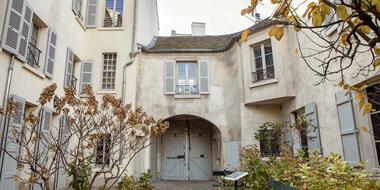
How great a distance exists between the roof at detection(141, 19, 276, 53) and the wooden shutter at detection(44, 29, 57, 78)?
426 centimetres

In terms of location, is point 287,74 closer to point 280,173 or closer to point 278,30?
point 280,173

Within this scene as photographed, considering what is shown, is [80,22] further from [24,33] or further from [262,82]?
[262,82]

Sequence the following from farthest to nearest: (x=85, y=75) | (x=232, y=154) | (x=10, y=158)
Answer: (x=85, y=75) → (x=232, y=154) → (x=10, y=158)

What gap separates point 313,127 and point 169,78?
658 cm

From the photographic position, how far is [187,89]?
509 inches

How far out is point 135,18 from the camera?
12.6 m

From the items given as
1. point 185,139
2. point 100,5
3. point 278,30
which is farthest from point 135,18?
point 278,30

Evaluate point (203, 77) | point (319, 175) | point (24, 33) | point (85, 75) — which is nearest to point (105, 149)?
point (24, 33)

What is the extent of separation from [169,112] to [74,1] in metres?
5.86

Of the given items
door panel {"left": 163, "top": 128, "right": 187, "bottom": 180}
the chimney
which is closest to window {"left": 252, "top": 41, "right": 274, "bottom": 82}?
door panel {"left": 163, "top": 128, "right": 187, "bottom": 180}

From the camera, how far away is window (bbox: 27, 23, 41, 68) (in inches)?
331

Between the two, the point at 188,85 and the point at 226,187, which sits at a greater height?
the point at 188,85

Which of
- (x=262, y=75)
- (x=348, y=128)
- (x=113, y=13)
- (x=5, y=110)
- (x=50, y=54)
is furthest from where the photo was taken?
(x=113, y=13)

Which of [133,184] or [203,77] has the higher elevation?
[203,77]
